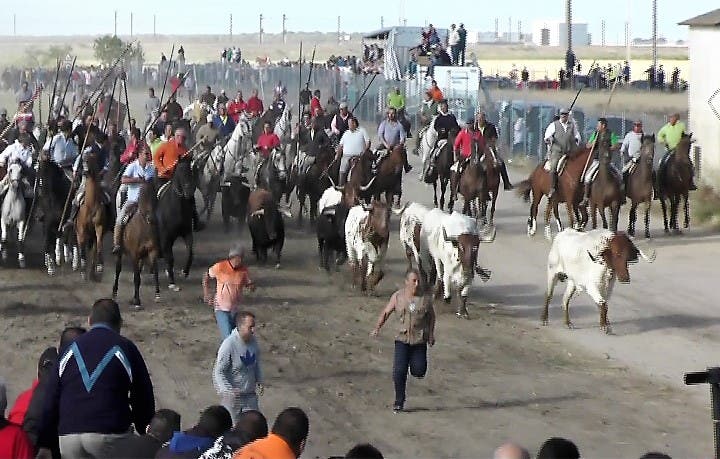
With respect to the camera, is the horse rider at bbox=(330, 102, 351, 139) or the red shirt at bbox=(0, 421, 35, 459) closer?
the red shirt at bbox=(0, 421, 35, 459)

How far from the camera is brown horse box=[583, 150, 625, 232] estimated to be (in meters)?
24.7

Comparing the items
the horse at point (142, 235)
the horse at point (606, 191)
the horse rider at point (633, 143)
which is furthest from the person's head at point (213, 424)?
the horse rider at point (633, 143)

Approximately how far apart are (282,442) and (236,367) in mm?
4427

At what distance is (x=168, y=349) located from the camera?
55.7 ft

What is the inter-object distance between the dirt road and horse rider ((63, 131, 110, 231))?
43.2 inches

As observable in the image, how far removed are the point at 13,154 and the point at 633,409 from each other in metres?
11.5

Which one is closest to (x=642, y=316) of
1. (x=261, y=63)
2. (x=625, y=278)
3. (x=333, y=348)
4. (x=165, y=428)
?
(x=625, y=278)

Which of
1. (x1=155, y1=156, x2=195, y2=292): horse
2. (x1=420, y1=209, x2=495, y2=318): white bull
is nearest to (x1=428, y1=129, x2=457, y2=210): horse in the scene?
(x1=155, y1=156, x2=195, y2=292): horse

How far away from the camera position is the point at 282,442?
24.1ft

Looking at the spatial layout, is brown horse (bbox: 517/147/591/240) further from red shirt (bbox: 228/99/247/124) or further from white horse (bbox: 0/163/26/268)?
red shirt (bbox: 228/99/247/124)

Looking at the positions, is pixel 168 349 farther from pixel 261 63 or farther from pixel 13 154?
pixel 261 63

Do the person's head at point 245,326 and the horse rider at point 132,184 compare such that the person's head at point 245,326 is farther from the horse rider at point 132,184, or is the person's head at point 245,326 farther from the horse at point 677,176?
the horse at point 677,176

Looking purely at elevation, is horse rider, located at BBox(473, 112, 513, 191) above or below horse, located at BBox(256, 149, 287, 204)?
above

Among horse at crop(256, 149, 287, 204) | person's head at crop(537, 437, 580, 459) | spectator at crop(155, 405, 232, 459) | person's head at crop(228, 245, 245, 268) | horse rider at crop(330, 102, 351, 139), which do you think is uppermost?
horse rider at crop(330, 102, 351, 139)
